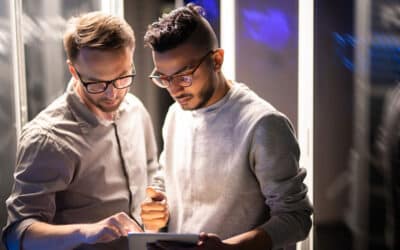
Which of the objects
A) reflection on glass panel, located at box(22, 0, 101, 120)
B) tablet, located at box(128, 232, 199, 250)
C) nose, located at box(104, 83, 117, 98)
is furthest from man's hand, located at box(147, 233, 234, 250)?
reflection on glass panel, located at box(22, 0, 101, 120)

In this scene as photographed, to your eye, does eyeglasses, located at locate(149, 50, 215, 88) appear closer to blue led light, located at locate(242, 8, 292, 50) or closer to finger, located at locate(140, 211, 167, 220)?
finger, located at locate(140, 211, 167, 220)

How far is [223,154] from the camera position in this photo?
55.7 inches

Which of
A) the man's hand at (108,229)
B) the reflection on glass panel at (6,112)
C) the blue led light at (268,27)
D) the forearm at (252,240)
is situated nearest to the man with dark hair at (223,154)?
the forearm at (252,240)

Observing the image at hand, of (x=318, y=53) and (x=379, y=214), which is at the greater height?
(x=318, y=53)

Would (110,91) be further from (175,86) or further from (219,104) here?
(219,104)

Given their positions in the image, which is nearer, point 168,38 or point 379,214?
point 168,38

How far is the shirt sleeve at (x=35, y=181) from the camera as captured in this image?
1.45 metres

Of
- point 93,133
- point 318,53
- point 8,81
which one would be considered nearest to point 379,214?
point 318,53

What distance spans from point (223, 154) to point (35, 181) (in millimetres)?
548

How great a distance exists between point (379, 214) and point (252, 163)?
4.01 ft

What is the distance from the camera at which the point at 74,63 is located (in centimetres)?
155

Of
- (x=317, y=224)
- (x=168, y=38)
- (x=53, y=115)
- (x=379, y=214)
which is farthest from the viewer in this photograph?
(x=379, y=214)

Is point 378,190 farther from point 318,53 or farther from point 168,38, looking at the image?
point 168,38

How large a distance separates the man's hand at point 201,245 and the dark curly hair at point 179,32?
0.51 meters
